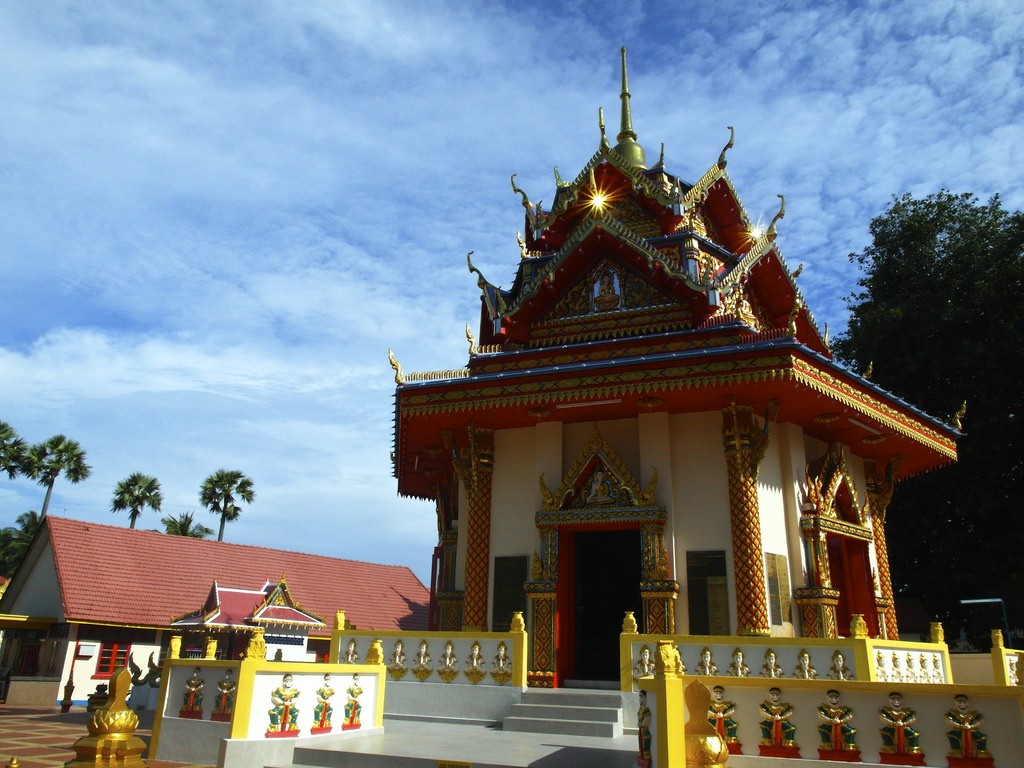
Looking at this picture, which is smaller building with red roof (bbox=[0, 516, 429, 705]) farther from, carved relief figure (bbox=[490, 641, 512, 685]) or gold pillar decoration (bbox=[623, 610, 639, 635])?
gold pillar decoration (bbox=[623, 610, 639, 635])

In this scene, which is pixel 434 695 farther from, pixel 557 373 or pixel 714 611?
pixel 557 373

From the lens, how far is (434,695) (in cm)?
1064

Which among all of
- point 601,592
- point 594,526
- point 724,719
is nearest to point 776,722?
point 724,719

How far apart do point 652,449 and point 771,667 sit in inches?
156

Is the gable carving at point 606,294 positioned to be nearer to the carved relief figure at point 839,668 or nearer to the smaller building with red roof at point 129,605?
the carved relief figure at point 839,668

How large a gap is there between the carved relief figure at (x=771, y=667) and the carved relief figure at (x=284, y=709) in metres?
5.16

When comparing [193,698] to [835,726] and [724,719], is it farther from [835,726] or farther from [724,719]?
[835,726]

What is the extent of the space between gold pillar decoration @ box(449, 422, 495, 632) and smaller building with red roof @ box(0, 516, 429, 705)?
31.6 ft

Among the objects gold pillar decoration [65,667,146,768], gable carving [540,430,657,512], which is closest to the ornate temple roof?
gable carving [540,430,657,512]

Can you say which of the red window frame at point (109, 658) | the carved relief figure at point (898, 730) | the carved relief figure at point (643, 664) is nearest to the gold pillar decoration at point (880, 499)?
the carved relief figure at point (643, 664)

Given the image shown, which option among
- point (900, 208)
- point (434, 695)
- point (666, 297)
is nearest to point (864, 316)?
point (900, 208)

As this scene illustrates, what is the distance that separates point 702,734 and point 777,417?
23.4ft

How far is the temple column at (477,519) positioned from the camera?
12447mm

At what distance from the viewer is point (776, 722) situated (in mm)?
6402
